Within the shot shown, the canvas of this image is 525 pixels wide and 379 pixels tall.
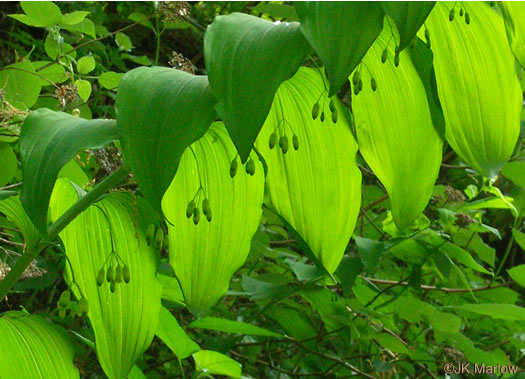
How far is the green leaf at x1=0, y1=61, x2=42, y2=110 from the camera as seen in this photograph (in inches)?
48.4

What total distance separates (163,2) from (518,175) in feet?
3.35

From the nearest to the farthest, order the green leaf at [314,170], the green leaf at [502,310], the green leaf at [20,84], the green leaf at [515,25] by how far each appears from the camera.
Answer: the green leaf at [515,25], the green leaf at [314,170], the green leaf at [20,84], the green leaf at [502,310]

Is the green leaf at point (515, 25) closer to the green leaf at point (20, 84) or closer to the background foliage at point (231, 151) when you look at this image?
the background foliage at point (231, 151)

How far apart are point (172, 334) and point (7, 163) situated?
45cm

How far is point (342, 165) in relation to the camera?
650mm

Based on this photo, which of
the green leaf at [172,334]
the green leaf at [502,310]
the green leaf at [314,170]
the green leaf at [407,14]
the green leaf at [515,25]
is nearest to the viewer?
the green leaf at [407,14]

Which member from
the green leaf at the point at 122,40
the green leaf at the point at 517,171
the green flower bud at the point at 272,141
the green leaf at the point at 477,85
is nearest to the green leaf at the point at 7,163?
the green leaf at the point at 122,40

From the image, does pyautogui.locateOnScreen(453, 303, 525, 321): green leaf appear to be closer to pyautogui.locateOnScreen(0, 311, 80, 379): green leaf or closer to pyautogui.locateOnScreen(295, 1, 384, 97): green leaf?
pyautogui.locateOnScreen(0, 311, 80, 379): green leaf

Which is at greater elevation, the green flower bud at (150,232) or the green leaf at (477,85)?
the green leaf at (477,85)

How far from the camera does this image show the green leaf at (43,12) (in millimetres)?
1212

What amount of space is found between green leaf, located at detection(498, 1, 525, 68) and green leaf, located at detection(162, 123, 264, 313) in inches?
11.1

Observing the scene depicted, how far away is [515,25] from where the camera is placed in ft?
1.75

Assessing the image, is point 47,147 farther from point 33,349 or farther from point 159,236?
point 33,349

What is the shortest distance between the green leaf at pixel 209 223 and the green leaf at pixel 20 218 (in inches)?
6.4
